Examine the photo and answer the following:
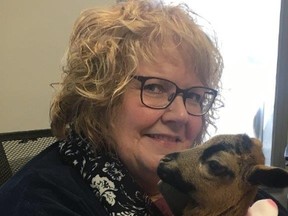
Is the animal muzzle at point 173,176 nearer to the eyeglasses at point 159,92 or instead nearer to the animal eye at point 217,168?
the animal eye at point 217,168

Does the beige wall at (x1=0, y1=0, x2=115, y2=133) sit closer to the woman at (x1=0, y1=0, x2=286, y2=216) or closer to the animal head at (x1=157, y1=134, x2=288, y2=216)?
the woman at (x1=0, y1=0, x2=286, y2=216)

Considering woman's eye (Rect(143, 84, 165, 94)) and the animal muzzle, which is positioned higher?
woman's eye (Rect(143, 84, 165, 94))

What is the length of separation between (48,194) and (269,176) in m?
0.41

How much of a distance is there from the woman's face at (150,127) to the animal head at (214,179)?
27cm

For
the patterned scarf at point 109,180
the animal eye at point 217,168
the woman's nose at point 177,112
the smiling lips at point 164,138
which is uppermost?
the animal eye at point 217,168

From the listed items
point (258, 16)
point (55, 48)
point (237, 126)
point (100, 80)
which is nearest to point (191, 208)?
point (100, 80)

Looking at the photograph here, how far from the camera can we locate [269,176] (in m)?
0.60

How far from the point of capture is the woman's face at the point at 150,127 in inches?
36.7

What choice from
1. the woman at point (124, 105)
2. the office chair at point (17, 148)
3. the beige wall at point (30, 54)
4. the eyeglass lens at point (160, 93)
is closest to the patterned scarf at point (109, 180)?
the woman at point (124, 105)

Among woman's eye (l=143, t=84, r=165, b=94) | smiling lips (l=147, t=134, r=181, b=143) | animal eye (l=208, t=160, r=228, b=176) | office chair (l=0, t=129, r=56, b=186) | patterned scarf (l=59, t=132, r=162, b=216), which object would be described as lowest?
office chair (l=0, t=129, r=56, b=186)

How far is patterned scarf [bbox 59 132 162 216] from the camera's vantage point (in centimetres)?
82

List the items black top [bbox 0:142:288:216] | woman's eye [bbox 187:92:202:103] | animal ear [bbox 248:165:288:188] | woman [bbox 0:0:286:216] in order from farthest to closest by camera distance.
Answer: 1. woman's eye [bbox 187:92:202:103]
2. woman [bbox 0:0:286:216]
3. black top [bbox 0:142:288:216]
4. animal ear [bbox 248:165:288:188]

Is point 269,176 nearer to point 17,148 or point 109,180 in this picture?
point 109,180

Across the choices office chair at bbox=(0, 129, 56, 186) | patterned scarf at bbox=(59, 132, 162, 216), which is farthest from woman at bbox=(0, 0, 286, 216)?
office chair at bbox=(0, 129, 56, 186)
